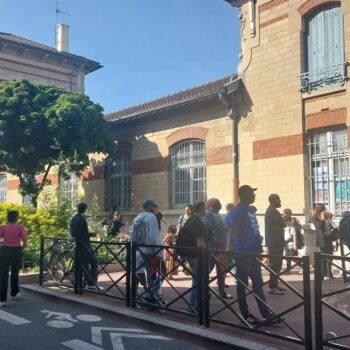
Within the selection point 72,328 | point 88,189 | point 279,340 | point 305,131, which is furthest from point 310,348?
point 88,189

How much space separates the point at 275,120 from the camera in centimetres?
1240

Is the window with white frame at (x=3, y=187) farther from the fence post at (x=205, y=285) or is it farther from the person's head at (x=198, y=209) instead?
the fence post at (x=205, y=285)

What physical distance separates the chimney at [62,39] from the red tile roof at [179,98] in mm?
9878

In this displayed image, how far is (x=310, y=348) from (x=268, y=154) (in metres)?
8.18

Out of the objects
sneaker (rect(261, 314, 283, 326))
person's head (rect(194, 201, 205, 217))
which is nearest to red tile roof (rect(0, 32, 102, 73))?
person's head (rect(194, 201, 205, 217))

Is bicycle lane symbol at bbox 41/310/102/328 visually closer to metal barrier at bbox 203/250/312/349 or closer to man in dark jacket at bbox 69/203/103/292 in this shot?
man in dark jacket at bbox 69/203/103/292

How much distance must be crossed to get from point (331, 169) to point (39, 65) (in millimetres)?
21513

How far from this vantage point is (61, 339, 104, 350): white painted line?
5.31 m

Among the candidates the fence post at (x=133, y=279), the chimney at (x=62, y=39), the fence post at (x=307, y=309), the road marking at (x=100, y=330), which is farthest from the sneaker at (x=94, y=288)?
the chimney at (x=62, y=39)

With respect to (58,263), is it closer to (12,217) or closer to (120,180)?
(12,217)

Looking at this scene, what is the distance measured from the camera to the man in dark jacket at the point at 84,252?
798 cm

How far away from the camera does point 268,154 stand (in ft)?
40.8

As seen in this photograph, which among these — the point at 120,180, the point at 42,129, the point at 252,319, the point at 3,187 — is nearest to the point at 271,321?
the point at 252,319

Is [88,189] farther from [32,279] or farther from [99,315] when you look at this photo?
[99,315]
